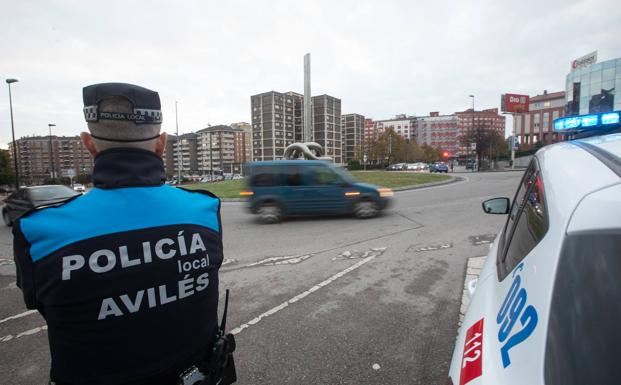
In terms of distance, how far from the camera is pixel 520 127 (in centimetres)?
10488

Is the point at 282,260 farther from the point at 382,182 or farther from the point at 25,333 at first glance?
the point at 382,182

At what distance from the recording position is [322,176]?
9.68 m

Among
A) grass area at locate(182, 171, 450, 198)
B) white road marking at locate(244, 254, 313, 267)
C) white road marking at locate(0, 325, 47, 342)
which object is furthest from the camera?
grass area at locate(182, 171, 450, 198)

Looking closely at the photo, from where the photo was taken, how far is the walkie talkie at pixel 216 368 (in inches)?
52.4

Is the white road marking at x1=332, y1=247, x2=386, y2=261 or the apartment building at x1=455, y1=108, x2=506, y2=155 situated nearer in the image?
the white road marking at x1=332, y1=247, x2=386, y2=261

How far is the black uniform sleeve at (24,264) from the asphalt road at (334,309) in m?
0.46

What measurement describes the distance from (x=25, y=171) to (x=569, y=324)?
162 meters

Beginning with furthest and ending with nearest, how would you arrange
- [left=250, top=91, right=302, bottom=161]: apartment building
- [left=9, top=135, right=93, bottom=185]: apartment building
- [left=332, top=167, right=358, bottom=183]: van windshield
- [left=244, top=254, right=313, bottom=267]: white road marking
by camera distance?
[left=9, top=135, right=93, bottom=185]: apartment building < [left=250, top=91, right=302, bottom=161]: apartment building < [left=332, top=167, right=358, bottom=183]: van windshield < [left=244, top=254, right=313, bottom=267]: white road marking

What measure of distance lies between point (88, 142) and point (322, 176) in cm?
839

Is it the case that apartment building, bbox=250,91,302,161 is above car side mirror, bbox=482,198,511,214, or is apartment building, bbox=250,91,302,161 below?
above

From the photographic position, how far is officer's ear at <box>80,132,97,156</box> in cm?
135

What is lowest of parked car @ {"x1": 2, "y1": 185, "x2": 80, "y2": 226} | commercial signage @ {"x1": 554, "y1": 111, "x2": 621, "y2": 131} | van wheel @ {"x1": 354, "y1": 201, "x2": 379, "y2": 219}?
van wheel @ {"x1": 354, "y1": 201, "x2": 379, "y2": 219}

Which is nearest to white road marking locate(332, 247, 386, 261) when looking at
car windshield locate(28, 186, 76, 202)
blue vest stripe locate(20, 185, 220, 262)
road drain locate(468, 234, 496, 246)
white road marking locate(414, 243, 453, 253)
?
white road marking locate(414, 243, 453, 253)

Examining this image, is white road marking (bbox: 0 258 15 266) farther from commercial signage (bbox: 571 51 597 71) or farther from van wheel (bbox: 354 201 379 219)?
commercial signage (bbox: 571 51 597 71)
